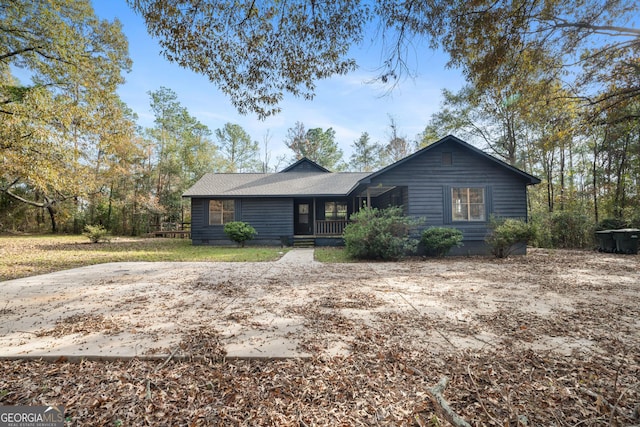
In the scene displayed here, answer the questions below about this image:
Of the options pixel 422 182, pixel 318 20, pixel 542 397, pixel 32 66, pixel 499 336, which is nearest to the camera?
pixel 542 397

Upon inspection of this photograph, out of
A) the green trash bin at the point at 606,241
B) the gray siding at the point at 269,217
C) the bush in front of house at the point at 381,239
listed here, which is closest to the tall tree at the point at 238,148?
the gray siding at the point at 269,217

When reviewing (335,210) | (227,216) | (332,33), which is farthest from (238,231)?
(332,33)

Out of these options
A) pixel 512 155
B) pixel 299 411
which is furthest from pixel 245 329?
pixel 512 155

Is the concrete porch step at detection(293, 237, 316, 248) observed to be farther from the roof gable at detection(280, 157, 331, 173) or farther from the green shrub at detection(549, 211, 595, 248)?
the green shrub at detection(549, 211, 595, 248)

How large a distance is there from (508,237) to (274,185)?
37.1 ft

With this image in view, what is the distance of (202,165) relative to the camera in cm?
2705

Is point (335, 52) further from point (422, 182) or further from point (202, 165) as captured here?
point (202, 165)

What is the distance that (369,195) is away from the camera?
37.5 feet

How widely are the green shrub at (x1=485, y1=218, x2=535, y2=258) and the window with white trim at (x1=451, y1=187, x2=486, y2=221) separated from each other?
1499 millimetres

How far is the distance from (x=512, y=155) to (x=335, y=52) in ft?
64.4

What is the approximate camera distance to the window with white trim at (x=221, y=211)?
1503 cm

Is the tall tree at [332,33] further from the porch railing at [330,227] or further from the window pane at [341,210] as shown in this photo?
the window pane at [341,210]

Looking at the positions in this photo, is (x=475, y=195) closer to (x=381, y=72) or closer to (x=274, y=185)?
(x=381, y=72)

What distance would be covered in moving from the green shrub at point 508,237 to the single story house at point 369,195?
137cm
